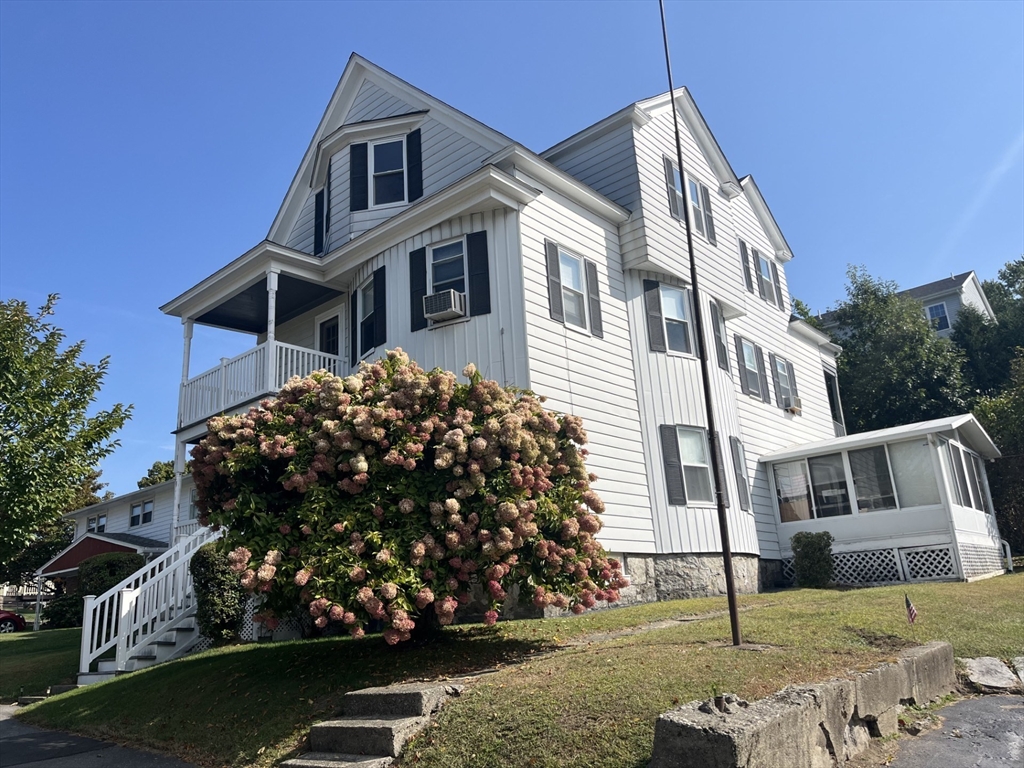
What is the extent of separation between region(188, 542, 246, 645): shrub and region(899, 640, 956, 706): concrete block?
9459 millimetres

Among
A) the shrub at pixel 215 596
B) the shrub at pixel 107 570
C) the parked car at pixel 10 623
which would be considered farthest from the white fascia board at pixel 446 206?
the parked car at pixel 10 623

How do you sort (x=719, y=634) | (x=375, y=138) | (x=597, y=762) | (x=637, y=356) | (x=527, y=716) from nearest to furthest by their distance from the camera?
(x=597, y=762)
(x=527, y=716)
(x=719, y=634)
(x=637, y=356)
(x=375, y=138)

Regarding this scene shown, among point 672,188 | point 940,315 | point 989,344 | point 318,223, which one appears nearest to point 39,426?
point 318,223

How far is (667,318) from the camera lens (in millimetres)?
16141

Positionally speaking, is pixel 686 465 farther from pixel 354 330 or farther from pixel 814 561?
pixel 354 330

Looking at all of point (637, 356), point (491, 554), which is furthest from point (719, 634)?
point (637, 356)

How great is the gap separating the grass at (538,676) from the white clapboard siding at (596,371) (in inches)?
82.8

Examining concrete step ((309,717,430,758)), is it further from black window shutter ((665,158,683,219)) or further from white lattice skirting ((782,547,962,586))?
white lattice skirting ((782,547,962,586))

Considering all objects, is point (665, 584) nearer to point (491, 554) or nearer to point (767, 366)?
point (491, 554)

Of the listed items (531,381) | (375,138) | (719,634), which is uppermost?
(375,138)

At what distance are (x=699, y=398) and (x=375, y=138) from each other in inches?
352

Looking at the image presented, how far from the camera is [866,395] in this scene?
32344mm

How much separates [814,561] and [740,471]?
8.22 ft

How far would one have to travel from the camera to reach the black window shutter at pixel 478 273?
13.8 meters
